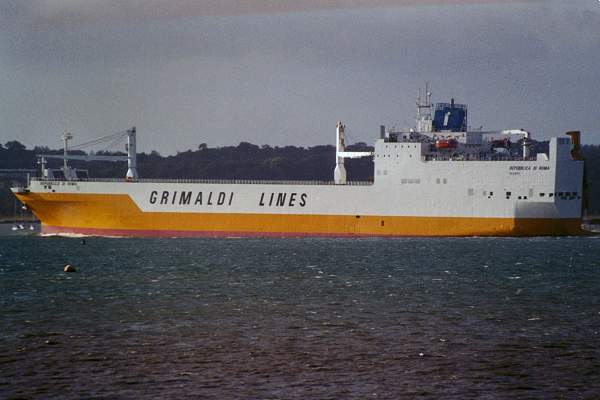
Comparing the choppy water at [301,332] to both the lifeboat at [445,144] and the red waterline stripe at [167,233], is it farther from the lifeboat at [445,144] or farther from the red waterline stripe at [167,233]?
the lifeboat at [445,144]

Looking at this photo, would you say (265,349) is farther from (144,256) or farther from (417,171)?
(417,171)

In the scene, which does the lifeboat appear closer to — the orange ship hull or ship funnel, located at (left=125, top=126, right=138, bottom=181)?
the orange ship hull

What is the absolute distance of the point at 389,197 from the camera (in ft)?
202

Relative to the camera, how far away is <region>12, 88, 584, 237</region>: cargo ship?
5994 centimetres

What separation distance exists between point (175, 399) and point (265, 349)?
4980mm

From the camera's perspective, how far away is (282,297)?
104ft

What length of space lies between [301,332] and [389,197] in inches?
1533

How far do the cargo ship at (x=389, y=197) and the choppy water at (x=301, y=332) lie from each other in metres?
15.5

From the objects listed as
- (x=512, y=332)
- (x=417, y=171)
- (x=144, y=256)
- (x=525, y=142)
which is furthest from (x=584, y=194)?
(x=512, y=332)

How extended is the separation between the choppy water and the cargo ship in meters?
15.5

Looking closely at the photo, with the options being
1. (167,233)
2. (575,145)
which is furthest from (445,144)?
(167,233)

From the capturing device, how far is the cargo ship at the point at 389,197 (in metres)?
59.9

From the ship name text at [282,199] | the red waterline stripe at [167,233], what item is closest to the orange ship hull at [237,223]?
the red waterline stripe at [167,233]

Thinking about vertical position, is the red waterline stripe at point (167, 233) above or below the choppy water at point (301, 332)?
below
